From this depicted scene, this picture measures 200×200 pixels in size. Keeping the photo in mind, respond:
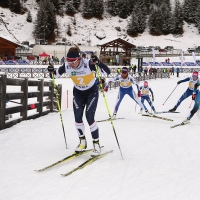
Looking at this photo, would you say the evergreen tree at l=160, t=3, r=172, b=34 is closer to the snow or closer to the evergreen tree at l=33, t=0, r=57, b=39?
the evergreen tree at l=33, t=0, r=57, b=39

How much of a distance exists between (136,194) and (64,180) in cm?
109

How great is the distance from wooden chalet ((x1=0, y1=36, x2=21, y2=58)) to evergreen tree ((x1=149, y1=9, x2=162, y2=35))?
173 ft

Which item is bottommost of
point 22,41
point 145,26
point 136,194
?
point 136,194

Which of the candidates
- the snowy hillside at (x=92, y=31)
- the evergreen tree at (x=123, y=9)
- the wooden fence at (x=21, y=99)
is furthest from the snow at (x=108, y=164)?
the evergreen tree at (x=123, y=9)

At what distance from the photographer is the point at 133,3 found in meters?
102

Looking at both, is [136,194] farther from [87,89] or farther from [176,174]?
[87,89]

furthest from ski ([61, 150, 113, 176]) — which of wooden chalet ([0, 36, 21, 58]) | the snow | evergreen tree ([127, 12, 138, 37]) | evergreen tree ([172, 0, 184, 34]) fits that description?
evergreen tree ([172, 0, 184, 34])

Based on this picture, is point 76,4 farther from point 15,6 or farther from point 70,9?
point 15,6

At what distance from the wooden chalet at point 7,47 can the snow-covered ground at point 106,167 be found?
138 ft

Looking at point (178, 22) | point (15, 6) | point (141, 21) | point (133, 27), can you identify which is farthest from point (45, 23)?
point (178, 22)

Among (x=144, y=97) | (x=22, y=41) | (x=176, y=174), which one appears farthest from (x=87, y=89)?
(x=22, y=41)

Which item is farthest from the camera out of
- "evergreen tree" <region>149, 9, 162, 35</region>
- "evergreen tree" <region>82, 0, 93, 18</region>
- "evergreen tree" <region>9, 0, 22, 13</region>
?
"evergreen tree" <region>82, 0, 93, 18</region>

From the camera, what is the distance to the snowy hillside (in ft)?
260

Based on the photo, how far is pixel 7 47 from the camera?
1868 inches
